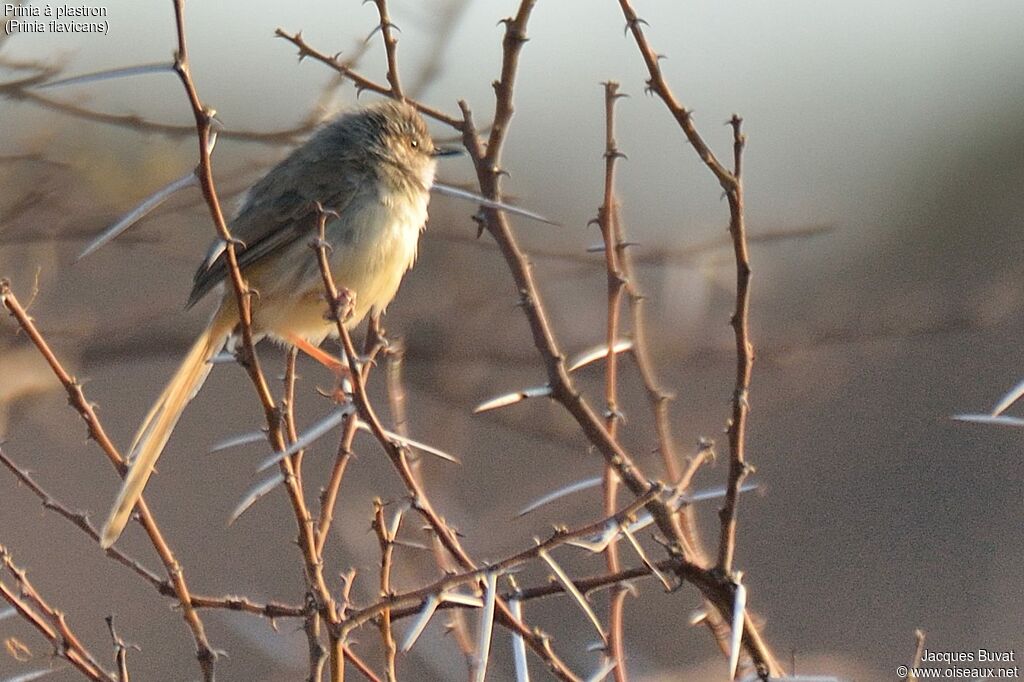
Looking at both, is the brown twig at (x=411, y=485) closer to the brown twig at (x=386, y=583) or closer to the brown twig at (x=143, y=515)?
the brown twig at (x=386, y=583)

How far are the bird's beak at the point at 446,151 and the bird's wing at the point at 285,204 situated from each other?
1.67ft

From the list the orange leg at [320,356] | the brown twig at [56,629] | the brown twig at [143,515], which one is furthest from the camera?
the orange leg at [320,356]

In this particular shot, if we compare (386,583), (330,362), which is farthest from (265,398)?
(330,362)

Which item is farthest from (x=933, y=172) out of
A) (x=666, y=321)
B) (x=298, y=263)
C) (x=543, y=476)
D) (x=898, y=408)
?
(x=298, y=263)

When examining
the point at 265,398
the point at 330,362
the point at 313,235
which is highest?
the point at 313,235

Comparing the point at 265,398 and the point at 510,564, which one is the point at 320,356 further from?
the point at 510,564

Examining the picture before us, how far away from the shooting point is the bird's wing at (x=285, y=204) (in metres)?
4.38

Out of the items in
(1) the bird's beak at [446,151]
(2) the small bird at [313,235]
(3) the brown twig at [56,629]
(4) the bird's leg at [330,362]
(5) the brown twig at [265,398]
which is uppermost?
(1) the bird's beak at [446,151]

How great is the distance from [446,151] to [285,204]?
895 mm

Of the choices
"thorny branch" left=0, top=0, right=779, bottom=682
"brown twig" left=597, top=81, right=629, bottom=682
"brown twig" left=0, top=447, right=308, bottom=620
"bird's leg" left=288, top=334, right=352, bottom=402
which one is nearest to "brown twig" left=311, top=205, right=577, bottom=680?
"thorny branch" left=0, top=0, right=779, bottom=682

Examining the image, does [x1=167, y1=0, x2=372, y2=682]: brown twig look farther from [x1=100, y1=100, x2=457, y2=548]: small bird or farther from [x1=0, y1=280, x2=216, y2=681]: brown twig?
[x1=100, y1=100, x2=457, y2=548]: small bird

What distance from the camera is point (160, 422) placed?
362cm

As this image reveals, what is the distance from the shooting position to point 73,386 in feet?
8.99

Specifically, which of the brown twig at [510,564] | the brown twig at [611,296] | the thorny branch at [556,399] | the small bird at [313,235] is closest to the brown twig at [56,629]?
the thorny branch at [556,399]
